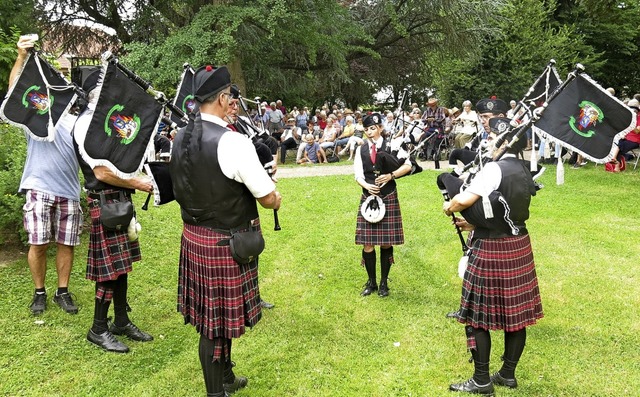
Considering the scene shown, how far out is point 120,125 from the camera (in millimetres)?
3061

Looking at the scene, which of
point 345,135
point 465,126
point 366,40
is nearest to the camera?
point 465,126

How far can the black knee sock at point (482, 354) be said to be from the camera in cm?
331

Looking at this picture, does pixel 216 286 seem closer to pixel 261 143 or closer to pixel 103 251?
pixel 103 251

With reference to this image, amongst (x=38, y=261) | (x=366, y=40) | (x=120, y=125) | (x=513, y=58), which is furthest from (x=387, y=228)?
(x=513, y=58)

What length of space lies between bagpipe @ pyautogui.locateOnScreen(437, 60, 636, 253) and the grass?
128 cm

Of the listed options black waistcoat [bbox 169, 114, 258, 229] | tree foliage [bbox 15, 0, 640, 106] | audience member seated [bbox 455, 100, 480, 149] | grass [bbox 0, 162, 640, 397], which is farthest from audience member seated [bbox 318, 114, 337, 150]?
black waistcoat [bbox 169, 114, 258, 229]

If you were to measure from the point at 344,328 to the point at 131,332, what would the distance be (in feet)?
5.68

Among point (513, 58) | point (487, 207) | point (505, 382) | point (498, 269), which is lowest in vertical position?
point (505, 382)

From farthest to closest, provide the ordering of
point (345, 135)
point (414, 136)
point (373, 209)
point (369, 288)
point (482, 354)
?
point (345, 135)
point (414, 136)
point (369, 288)
point (373, 209)
point (482, 354)

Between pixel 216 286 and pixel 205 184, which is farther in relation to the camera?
pixel 216 286

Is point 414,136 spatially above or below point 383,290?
above

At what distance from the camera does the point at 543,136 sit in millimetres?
3246

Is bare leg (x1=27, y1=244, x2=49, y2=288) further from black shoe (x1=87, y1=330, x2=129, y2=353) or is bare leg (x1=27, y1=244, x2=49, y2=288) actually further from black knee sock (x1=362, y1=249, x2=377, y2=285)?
black knee sock (x1=362, y1=249, x2=377, y2=285)

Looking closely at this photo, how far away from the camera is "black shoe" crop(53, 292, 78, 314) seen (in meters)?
4.41
